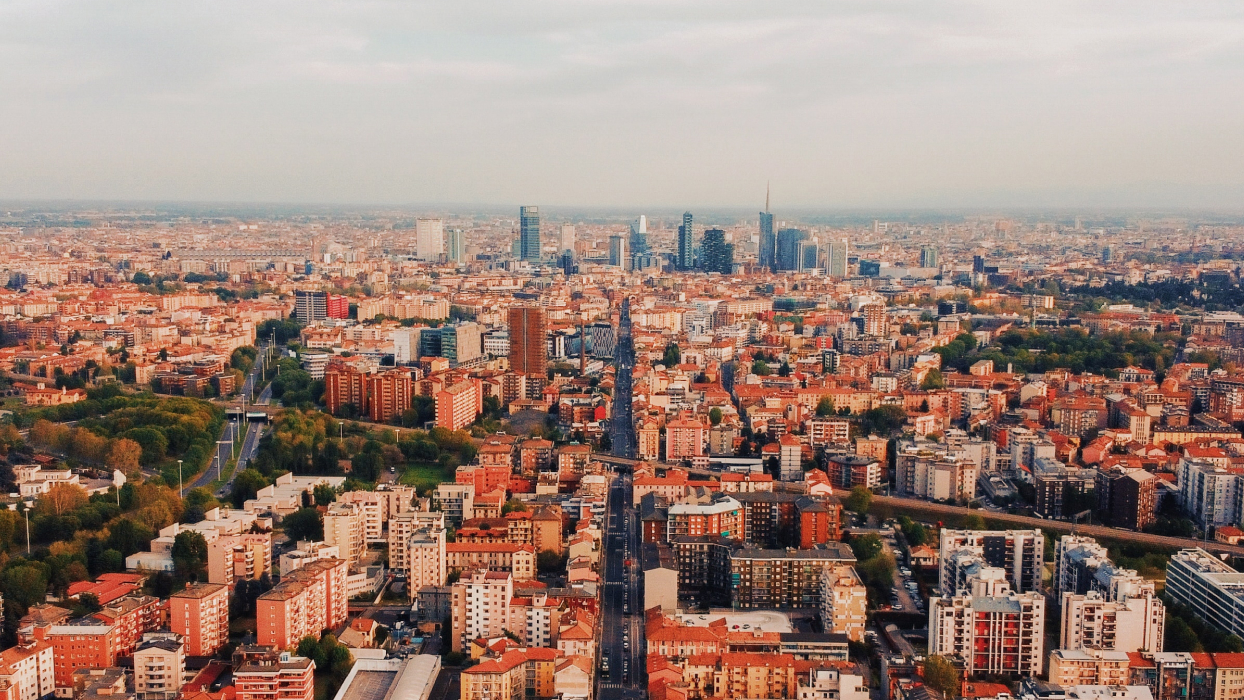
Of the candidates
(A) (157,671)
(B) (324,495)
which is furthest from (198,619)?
(B) (324,495)

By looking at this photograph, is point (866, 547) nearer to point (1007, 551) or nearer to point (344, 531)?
point (1007, 551)

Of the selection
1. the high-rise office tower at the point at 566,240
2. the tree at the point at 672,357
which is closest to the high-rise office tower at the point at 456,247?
the high-rise office tower at the point at 566,240

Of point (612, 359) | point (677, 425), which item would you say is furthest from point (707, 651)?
point (612, 359)

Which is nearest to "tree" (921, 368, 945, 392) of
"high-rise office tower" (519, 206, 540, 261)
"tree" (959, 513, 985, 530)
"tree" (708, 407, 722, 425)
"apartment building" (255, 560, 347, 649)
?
"tree" (708, 407, 722, 425)

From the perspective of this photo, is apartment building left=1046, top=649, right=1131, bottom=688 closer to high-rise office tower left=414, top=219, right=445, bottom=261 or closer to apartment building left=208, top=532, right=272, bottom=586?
apartment building left=208, top=532, right=272, bottom=586

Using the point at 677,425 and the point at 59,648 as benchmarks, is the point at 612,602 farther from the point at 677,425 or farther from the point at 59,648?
the point at 677,425

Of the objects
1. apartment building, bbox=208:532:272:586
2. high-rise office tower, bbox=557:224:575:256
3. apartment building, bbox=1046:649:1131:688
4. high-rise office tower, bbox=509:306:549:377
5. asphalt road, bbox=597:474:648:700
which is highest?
high-rise office tower, bbox=557:224:575:256
